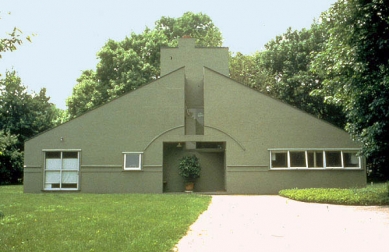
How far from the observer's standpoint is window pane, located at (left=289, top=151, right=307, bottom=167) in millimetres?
20625

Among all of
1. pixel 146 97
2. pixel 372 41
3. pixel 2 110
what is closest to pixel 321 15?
pixel 372 41

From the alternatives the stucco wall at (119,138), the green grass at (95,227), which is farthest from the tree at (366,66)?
the stucco wall at (119,138)

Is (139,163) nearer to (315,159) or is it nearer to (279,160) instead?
(279,160)

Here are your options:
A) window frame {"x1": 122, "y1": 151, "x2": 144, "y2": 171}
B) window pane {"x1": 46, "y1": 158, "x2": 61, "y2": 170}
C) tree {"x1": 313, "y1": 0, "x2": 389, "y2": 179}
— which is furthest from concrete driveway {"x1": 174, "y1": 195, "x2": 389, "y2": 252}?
window pane {"x1": 46, "y1": 158, "x2": 61, "y2": 170}

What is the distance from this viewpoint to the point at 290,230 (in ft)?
28.5

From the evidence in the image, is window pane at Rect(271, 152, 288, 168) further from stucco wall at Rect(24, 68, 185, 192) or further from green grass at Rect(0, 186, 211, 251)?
green grass at Rect(0, 186, 211, 251)

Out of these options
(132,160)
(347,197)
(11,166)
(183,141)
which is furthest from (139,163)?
(11,166)

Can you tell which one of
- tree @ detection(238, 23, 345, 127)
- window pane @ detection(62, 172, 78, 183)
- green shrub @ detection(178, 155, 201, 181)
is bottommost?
window pane @ detection(62, 172, 78, 183)

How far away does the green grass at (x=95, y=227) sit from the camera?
6.86 meters

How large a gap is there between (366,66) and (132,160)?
11.8 m

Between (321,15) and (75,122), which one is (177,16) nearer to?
(75,122)

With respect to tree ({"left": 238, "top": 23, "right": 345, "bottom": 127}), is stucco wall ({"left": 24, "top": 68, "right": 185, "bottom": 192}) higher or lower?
lower

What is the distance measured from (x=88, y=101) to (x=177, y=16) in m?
14.1

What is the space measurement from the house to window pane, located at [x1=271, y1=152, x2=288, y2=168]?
5cm
